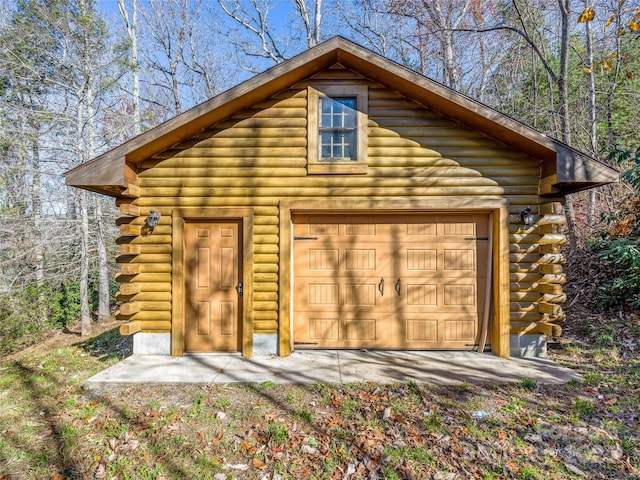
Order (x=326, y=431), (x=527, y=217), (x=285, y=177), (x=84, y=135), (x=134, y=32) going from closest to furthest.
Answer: (x=326, y=431)
(x=527, y=217)
(x=285, y=177)
(x=84, y=135)
(x=134, y=32)

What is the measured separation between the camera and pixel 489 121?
4883mm

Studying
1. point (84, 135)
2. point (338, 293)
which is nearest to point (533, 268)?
point (338, 293)

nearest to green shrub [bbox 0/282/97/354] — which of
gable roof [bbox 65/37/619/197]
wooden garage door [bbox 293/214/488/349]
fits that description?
gable roof [bbox 65/37/619/197]

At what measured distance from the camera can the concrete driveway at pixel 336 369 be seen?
4344 mm

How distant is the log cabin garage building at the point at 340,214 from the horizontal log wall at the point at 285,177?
0.02m

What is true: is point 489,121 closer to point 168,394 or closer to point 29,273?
point 168,394

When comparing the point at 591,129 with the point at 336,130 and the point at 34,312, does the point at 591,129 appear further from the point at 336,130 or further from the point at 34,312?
the point at 34,312

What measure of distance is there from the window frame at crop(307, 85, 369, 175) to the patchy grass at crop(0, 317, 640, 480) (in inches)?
126

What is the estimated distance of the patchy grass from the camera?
2854 mm

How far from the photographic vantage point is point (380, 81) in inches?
209

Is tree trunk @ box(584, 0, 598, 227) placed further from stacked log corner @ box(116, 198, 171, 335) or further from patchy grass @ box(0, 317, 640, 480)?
stacked log corner @ box(116, 198, 171, 335)

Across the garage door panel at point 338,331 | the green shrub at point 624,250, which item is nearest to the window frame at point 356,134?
the garage door panel at point 338,331

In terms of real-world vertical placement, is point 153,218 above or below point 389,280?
above

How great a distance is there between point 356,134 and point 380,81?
93 cm
